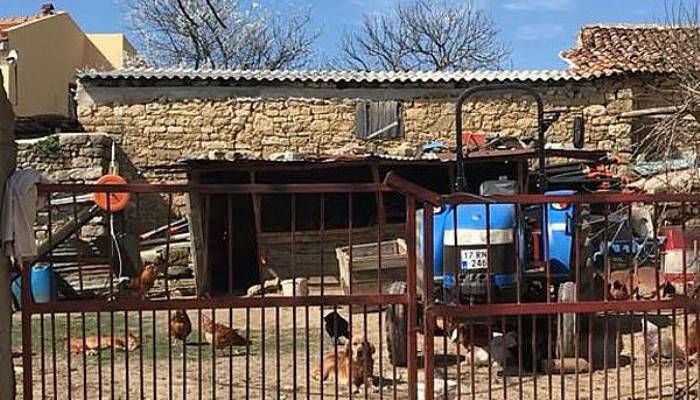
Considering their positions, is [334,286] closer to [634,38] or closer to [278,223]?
[278,223]

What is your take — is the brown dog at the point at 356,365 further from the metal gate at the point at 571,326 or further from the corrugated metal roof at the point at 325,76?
the corrugated metal roof at the point at 325,76

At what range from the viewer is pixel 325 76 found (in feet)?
60.8

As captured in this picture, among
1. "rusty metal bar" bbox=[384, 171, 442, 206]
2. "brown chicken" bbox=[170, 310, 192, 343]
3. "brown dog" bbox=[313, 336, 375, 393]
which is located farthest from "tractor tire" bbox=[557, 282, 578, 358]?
"brown chicken" bbox=[170, 310, 192, 343]

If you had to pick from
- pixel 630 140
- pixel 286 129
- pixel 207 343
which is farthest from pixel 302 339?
pixel 630 140

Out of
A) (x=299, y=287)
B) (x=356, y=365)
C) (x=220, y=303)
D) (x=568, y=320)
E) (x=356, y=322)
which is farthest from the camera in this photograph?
(x=299, y=287)

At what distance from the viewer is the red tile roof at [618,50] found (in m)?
18.8

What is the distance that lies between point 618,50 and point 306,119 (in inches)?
279

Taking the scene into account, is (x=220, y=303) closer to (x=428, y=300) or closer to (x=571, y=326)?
(x=428, y=300)

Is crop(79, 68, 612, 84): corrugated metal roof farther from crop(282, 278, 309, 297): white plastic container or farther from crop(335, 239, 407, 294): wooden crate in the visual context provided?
crop(335, 239, 407, 294): wooden crate

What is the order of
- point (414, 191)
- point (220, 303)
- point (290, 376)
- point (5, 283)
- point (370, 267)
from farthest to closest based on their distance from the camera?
A: point (370, 267) < point (290, 376) < point (220, 303) < point (414, 191) < point (5, 283)

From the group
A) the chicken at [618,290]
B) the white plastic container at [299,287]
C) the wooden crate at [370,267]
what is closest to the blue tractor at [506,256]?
the chicken at [618,290]

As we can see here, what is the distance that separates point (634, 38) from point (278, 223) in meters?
9.74

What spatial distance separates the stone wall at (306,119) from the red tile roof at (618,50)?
0.68 m

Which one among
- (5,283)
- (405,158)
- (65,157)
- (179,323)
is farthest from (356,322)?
(65,157)
